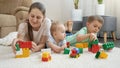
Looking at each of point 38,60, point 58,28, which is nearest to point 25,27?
point 58,28

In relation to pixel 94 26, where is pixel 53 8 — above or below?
above

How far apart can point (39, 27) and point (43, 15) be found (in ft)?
0.33

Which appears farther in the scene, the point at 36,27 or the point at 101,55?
the point at 36,27

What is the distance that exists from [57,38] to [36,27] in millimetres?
174

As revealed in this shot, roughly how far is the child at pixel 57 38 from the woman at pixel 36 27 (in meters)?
0.04

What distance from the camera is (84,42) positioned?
1795 millimetres

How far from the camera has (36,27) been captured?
1.58 m

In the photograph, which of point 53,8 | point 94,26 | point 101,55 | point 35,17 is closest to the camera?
point 101,55

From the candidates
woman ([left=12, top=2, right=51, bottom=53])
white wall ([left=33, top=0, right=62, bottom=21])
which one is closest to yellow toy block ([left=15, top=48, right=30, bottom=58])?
woman ([left=12, top=2, right=51, bottom=53])

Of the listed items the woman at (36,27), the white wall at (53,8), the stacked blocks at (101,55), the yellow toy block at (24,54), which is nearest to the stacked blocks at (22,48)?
the yellow toy block at (24,54)

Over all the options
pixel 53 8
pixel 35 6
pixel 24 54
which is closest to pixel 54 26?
pixel 35 6

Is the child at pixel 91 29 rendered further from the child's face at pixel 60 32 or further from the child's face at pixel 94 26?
the child's face at pixel 60 32

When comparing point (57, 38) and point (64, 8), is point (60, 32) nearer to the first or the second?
point (57, 38)

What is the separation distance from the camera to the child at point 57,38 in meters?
1.49
